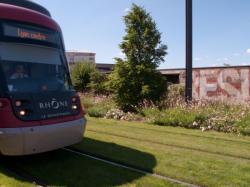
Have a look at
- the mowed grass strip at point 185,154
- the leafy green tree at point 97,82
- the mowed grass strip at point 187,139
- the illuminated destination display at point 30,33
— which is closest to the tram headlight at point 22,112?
the illuminated destination display at point 30,33

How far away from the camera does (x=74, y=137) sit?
722 cm

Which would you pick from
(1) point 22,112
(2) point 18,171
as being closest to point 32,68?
(1) point 22,112

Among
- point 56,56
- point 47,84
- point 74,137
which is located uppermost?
point 56,56

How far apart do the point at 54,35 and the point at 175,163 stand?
11.4 ft

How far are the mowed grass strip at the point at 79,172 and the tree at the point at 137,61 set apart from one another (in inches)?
333

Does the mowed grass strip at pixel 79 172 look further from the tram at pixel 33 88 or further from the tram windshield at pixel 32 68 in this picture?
the tram windshield at pixel 32 68

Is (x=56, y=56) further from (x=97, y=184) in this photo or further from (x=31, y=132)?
(x=97, y=184)

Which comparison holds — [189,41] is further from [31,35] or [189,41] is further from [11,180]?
[11,180]

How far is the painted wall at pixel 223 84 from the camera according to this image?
1953 centimetres

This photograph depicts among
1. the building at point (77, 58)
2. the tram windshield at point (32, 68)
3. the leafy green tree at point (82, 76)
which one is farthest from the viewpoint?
the building at point (77, 58)

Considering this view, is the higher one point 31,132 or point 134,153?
point 31,132

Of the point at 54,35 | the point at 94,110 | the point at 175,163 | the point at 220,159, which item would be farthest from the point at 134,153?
the point at 94,110

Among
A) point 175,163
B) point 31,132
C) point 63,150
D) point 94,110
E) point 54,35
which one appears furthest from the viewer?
point 94,110

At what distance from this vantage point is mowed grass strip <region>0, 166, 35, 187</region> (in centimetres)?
577
